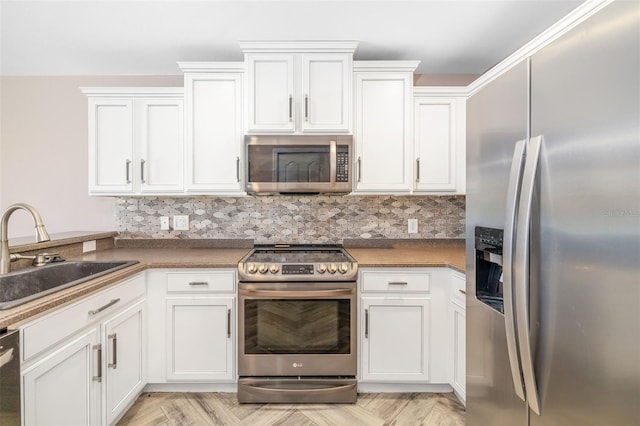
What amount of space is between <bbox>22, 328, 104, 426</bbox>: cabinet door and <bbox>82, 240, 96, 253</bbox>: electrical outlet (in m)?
1.09

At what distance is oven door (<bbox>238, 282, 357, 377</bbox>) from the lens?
2020mm

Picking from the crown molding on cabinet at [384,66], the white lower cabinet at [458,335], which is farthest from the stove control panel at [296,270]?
the crown molding on cabinet at [384,66]

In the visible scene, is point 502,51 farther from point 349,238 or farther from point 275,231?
point 275,231

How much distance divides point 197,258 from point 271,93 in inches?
49.8

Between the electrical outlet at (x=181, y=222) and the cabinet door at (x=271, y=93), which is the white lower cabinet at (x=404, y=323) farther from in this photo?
the electrical outlet at (x=181, y=222)

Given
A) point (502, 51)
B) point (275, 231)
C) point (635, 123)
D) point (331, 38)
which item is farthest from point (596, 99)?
point (275, 231)

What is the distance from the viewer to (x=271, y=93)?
2.30 metres

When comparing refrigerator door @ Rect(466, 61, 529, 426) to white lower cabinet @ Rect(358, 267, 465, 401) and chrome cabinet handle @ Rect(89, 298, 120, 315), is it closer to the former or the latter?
white lower cabinet @ Rect(358, 267, 465, 401)

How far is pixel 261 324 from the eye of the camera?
80.1 inches

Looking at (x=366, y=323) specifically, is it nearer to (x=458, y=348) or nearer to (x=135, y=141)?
(x=458, y=348)

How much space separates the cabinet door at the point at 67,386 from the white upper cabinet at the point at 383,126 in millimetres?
1821

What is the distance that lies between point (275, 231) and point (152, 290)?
102 cm

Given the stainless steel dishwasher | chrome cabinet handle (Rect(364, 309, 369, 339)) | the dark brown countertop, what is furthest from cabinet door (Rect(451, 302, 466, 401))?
the stainless steel dishwasher

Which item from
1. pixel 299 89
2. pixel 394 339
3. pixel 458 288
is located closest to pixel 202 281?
pixel 394 339
